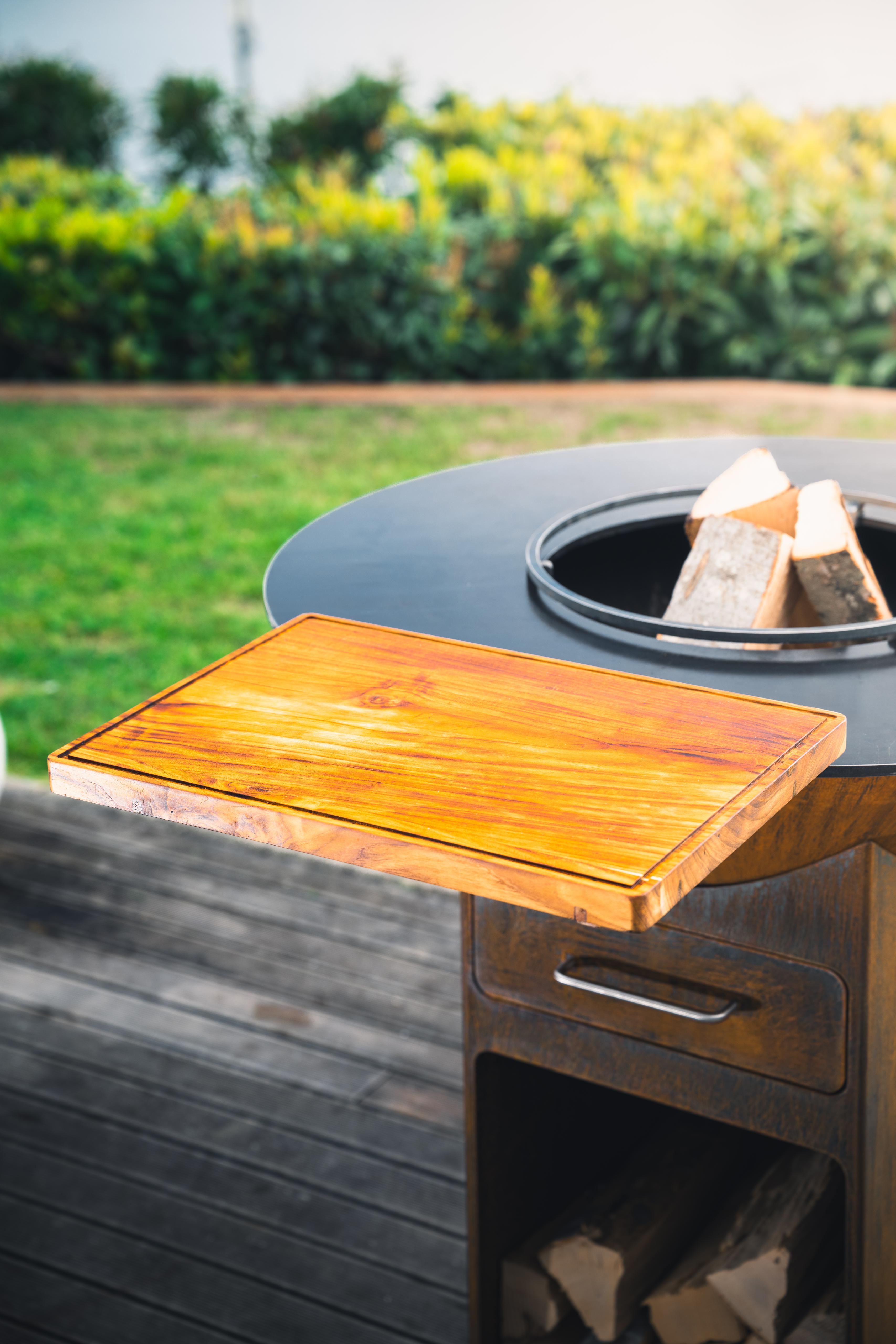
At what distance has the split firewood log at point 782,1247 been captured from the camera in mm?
1497

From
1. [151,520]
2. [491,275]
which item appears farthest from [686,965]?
[491,275]

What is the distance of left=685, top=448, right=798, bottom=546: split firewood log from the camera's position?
1.53 metres

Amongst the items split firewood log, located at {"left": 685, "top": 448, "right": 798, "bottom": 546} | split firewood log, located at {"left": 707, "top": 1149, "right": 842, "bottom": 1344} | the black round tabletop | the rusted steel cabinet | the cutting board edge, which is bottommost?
split firewood log, located at {"left": 707, "top": 1149, "right": 842, "bottom": 1344}

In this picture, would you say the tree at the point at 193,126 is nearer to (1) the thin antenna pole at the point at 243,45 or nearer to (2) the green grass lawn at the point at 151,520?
(1) the thin antenna pole at the point at 243,45

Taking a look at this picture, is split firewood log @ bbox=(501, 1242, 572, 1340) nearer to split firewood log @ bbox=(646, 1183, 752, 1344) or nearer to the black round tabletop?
split firewood log @ bbox=(646, 1183, 752, 1344)

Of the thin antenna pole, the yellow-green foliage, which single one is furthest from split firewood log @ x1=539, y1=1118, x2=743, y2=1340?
the thin antenna pole

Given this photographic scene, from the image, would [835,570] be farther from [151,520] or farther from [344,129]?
[344,129]

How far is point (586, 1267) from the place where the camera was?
1.55m

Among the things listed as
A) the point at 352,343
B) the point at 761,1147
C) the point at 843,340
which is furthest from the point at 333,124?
the point at 761,1147

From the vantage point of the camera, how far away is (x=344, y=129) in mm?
8438

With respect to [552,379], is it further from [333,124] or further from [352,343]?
[333,124]

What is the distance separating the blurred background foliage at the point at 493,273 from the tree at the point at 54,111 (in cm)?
292

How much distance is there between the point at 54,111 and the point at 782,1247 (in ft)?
32.1

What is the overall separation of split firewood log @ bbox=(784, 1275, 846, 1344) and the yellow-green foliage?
4.81m
